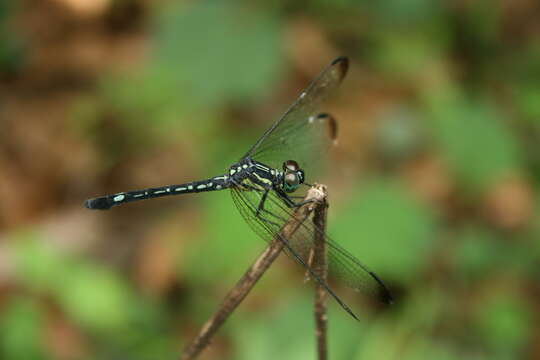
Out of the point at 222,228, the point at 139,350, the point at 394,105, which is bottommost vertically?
the point at 139,350

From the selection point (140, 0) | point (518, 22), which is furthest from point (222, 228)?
point (518, 22)

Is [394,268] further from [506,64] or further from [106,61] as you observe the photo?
[106,61]

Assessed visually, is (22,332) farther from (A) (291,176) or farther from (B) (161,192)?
(A) (291,176)

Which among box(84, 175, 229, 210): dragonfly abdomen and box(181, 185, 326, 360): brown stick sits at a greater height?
box(84, 175, 229, 210): dragonfly abdomen

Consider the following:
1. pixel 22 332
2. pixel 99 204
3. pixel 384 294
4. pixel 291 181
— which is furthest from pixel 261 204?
pixel 22 332

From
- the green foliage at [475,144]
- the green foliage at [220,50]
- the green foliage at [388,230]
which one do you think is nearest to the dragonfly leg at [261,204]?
the green foliage at [388,230]

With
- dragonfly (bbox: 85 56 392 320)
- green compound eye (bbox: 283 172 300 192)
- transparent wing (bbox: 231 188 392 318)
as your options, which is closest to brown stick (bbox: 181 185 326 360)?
transparent wing (bbox: 231 188 392 318)

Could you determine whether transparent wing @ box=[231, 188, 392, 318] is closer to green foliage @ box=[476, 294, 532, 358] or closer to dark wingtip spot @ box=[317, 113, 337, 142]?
dark wingtip spot @ box=[317, 113, 337, 142]

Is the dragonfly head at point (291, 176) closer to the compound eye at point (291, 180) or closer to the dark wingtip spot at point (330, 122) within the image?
the compound eye at point (291, 180)
